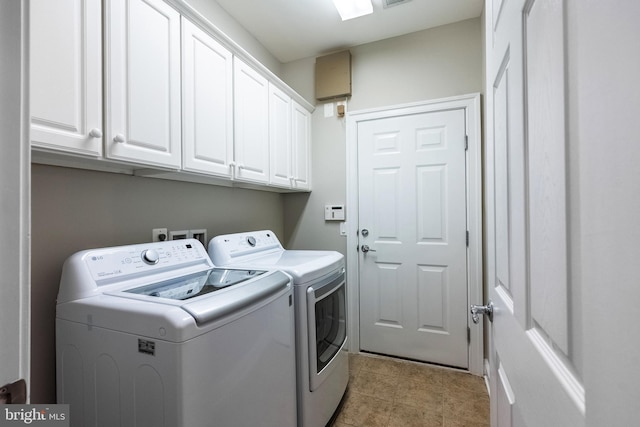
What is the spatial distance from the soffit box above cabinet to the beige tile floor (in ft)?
7.93

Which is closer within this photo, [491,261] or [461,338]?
[491,261]

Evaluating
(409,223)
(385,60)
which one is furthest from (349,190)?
(385,60)

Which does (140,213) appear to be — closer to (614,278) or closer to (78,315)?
(78,315)

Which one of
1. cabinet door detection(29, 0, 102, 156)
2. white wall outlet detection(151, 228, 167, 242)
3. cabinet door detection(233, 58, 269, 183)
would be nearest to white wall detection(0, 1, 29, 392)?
cabinet door detection(29, 0, 102, 156)

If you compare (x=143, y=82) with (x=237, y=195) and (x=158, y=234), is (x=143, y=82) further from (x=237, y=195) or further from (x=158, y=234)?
(x=237, y=195)

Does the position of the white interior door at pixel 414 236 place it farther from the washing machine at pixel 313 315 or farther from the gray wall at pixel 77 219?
the gray wall at pixel 77 219

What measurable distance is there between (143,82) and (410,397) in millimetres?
2394

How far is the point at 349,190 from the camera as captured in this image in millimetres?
2596

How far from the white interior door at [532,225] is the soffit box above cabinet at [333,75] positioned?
1797 mm

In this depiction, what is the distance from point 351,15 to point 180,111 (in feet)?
5.00

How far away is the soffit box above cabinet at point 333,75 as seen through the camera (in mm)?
2559

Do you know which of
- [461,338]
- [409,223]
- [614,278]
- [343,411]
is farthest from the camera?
[409,223]

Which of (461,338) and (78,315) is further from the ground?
(78,315)

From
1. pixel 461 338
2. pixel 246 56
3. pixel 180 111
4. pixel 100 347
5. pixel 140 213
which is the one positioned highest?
pixel 246 56
